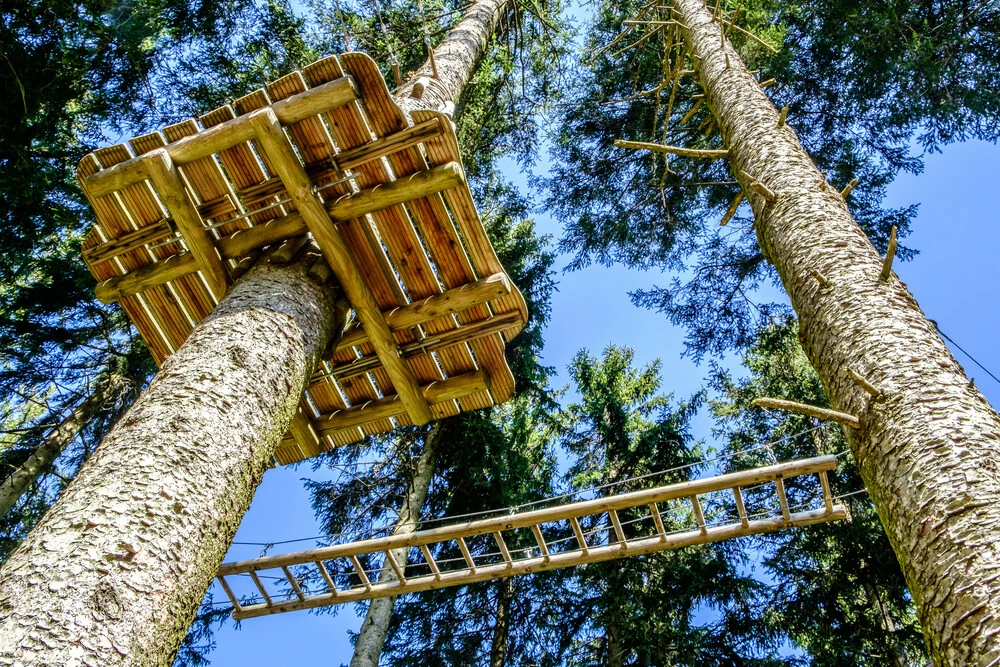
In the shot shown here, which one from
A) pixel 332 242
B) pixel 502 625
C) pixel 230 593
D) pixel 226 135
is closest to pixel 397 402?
pixel 332 242

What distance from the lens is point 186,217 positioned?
3799 millimetres

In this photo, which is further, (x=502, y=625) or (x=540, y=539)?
(x=502, y=625)

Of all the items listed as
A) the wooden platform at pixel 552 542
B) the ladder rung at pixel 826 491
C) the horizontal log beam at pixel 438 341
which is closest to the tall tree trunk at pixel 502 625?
the wooden platform at pixel 552 542

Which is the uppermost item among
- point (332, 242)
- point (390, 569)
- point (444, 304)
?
point (332, 242)

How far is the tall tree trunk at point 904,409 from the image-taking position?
6.38 ft

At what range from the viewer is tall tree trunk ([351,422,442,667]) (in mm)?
5930

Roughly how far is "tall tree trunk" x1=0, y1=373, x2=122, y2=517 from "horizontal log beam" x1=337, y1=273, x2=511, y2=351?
15.7 feet

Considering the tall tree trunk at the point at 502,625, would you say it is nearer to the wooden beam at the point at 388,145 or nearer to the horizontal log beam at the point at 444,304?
the horizontal log beam at the point at 444,304

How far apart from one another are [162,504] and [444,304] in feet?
6.96

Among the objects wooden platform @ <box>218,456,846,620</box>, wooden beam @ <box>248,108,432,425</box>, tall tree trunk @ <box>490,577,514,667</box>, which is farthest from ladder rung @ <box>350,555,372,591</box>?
tall tree trunk @ <box>490,577,514,667</box>

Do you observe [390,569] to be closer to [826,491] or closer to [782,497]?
[782,497]

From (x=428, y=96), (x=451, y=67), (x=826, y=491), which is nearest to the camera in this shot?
(x=826, y=491)

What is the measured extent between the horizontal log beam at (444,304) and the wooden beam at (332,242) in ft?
0.35

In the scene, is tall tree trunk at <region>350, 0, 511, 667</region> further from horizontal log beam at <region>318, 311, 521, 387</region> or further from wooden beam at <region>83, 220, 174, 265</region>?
wooden beam at <region>83, 220, 174, 265</region>
